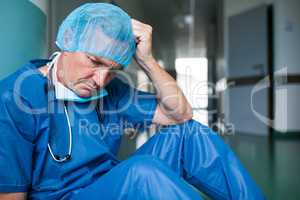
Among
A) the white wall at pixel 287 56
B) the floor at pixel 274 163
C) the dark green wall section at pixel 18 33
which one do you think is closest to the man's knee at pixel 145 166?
the dark green wall section at pixel 18 33

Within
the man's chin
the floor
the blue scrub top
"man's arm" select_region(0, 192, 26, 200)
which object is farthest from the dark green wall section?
the floor

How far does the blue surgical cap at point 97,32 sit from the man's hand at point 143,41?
0.34ft

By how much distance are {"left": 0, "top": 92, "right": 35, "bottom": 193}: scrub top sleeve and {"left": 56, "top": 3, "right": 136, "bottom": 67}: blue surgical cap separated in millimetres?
213

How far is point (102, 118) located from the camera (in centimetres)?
107

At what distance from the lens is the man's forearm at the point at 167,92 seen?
114cm

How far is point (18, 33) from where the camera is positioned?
117 cm

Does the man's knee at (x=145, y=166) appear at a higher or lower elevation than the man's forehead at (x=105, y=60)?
lower

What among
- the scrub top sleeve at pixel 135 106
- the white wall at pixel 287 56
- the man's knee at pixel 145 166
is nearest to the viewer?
the man's knee at pixel 145 166

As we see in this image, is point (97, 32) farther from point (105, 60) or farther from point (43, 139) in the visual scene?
point (43, 139)

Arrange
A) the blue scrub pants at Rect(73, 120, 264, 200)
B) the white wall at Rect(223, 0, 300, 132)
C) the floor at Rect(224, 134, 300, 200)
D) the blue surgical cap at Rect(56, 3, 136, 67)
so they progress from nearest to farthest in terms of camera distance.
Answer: the blue surgical cap at Rect(56, 3, 136, 67) → the blue scrub pants at Rect(73, 120, 264, 200) → the floor at Rect(224, 134, 300, 200) → the white wall at Rect(223, 0, 300, 132)

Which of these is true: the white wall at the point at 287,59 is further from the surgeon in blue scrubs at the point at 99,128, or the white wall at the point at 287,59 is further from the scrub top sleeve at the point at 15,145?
the scrub top sleeve at the point at 15,145

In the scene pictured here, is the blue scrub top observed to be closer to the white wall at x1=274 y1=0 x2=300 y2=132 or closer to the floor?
the floor

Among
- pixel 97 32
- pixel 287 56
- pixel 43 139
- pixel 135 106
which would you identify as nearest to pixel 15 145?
pixel 43 139

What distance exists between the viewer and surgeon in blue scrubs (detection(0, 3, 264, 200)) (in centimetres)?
77
